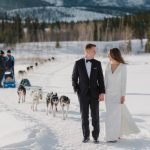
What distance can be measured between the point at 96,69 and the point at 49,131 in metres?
2.09

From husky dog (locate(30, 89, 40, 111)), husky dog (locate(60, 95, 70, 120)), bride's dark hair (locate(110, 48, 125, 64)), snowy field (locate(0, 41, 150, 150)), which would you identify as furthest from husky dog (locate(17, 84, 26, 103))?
bride's dark hair (locate(110, 48, 125, 64))

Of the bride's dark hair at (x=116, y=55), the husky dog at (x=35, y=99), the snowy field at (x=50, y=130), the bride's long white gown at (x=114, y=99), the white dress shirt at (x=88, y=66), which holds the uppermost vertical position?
the bride's dark hair at (x=116, y=55)

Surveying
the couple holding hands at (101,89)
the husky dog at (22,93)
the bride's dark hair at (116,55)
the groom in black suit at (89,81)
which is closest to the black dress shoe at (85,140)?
the couple holding hands at (101,89)

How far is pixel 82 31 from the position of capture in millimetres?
122625

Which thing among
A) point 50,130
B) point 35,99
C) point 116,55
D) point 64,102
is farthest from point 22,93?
point 116,55

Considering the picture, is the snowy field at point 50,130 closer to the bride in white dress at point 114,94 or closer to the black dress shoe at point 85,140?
the black dress shoe at point 85,140

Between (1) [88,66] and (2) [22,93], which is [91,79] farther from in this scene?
(2) [22,93]

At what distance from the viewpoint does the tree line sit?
112 m

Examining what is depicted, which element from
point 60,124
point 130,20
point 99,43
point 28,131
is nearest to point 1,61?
point 60,124

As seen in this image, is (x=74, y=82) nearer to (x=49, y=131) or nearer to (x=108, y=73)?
(x=108, y=73)

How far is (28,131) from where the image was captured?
10305 mm

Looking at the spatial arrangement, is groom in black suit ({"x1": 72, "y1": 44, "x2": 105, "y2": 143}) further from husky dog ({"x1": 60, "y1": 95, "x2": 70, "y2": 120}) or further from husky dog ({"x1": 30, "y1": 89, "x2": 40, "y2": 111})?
husky dog ({"x1": 30, "y1": 89, "x2": 40, "y2": 111})

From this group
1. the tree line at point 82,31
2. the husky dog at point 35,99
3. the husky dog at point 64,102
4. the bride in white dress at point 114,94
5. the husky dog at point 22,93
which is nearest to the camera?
the bride in white dress at point 114,94

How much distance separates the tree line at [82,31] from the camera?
366 feet
